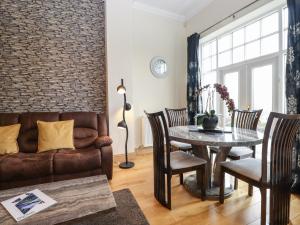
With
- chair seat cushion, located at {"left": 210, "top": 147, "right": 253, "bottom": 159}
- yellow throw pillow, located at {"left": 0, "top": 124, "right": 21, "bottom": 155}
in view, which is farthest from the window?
yellow throw pillow, located at {"left": 0, "top": 124, "right": 21, "bottom": 155}

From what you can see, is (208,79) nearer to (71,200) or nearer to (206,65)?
(206,65)

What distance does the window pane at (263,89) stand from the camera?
2.81 meters

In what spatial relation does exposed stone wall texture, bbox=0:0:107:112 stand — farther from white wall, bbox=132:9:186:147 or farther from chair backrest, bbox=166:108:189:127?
chair backrest, bbox=166:108:189:127

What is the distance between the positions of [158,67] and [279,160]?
10.1 feet

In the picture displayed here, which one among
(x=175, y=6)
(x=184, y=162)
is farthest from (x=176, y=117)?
(x=175, y=6)

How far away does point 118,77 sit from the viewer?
3.28 metres

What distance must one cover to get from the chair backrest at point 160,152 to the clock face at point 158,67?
7.45ft

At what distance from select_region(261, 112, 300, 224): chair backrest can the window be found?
150 centimetres

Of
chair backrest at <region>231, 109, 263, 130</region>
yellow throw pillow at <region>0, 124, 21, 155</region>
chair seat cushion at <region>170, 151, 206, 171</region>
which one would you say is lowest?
chair seat cushion at <region>170, 151, 206, 171</region>

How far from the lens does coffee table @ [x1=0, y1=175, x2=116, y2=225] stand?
111cm

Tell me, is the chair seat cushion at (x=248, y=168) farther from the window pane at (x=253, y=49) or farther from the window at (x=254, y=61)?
the window pane at (x=253, y=49)

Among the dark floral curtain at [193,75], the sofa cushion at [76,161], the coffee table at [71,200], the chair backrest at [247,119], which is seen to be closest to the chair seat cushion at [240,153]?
the chair backrest at [247,119]

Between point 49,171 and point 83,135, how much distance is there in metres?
0.75

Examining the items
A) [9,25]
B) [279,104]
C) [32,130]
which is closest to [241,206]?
[279,104]
